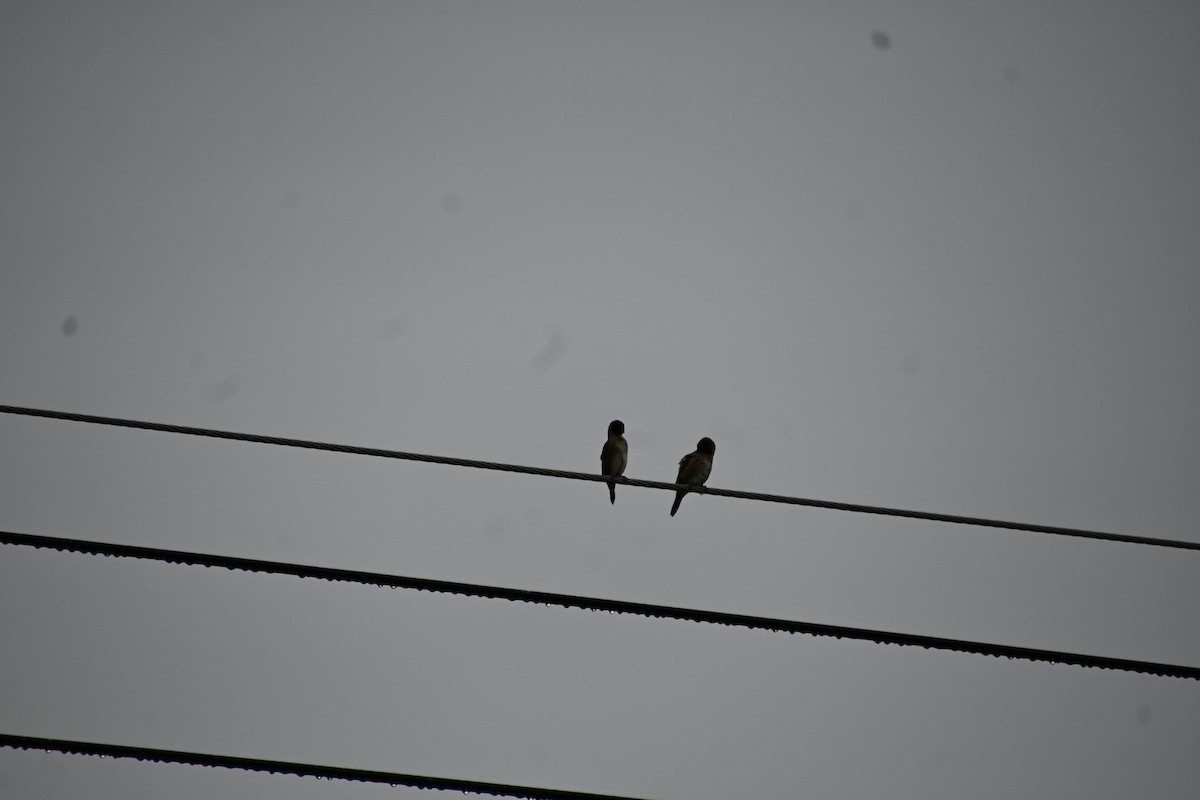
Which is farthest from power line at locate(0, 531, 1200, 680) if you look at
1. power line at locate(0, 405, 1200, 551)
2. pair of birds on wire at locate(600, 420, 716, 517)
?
pair of birds on wire at locate(600, 420, 716, 517)

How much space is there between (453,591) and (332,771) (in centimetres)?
74

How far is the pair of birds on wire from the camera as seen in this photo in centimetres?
1067

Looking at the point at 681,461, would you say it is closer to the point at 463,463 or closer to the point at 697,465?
the point at 697,465

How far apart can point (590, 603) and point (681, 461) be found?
23.3ft

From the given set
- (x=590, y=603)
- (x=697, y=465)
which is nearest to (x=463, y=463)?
(x=590, y=603)

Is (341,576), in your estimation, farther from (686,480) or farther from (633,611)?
(686,480)

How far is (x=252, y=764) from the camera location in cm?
341

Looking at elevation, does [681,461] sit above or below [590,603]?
above

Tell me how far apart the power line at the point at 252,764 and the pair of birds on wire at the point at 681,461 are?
21.8 ft

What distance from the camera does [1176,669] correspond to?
12.5ft

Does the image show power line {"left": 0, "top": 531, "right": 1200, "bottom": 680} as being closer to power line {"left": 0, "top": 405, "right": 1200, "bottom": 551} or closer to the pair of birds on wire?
power line {"left": 0, "top": 405, "right": 1200, "bottom": 551}

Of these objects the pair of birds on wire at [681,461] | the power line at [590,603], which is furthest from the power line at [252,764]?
the pair of birds on wire at [681,461]

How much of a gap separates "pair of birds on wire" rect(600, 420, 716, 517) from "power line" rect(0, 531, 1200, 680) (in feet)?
20.7

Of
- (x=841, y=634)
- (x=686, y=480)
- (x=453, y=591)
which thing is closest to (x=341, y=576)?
(x=453, y=591)
